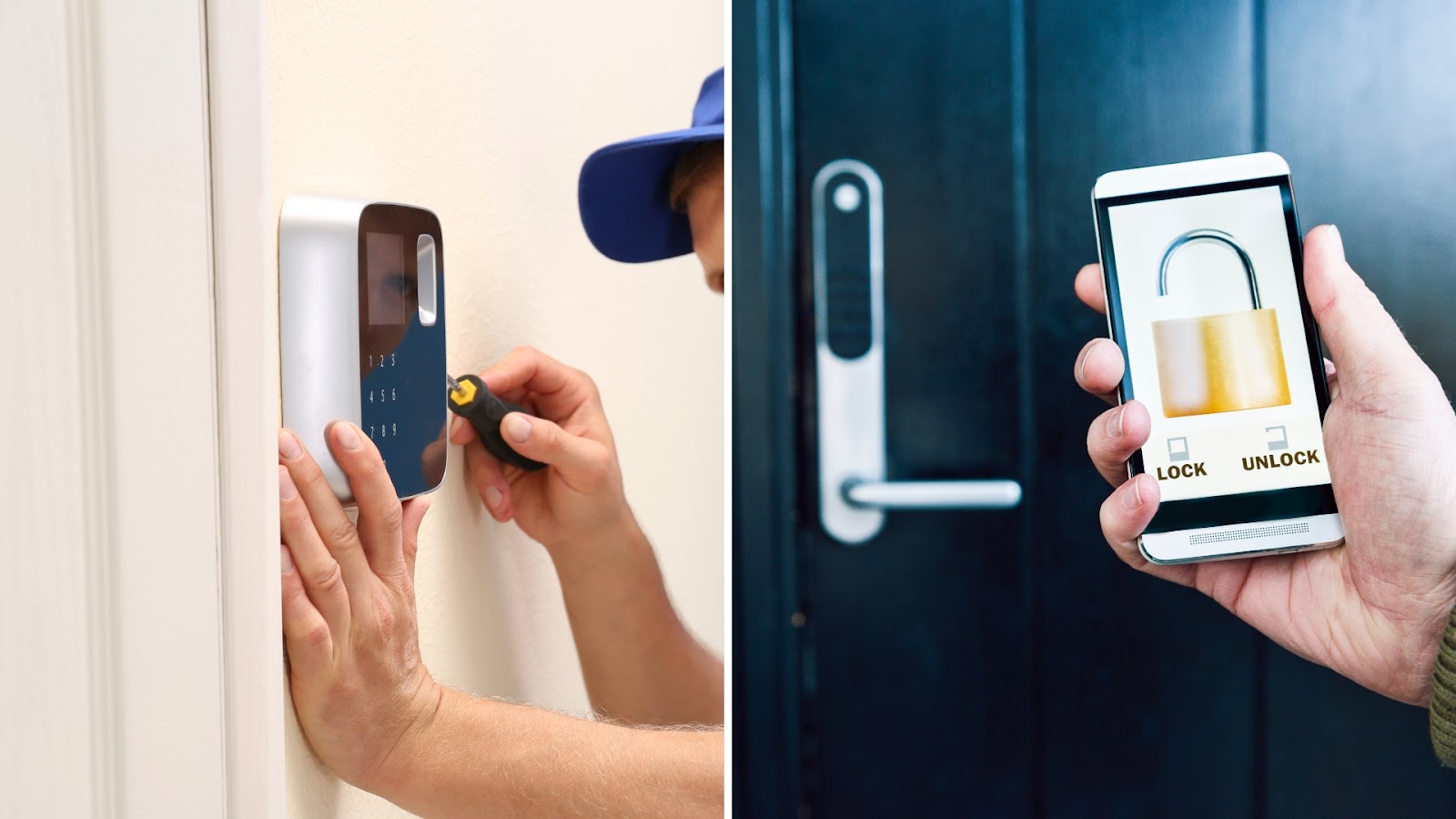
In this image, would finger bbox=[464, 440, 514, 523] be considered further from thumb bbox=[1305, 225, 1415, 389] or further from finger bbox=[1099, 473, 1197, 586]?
thumb bbox=[1305, 225, 1415, 389]

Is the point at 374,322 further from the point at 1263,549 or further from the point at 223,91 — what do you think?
→ the point at 1263,549

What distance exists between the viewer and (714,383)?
39 centimetres

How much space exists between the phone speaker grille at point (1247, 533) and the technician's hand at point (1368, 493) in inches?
1.2

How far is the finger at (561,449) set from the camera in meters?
0.30

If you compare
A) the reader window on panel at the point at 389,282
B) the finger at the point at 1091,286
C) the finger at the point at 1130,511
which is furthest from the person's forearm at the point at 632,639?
the finger at the point at 1091,286

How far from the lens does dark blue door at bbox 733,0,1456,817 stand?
0.74m

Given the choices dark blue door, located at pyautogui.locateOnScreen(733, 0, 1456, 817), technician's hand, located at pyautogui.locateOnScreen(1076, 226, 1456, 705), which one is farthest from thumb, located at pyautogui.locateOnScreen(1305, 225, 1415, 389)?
dark blue door, located at pyautogui.locateOnScreen(733, 0, 1456, 817)

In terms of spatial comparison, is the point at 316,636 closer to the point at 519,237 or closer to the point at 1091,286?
the point at 519,237

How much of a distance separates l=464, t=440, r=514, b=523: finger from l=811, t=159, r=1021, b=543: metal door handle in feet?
1.74

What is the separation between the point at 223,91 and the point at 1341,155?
86 centimetres

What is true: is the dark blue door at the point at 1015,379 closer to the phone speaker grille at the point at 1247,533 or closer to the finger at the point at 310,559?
the phone speaker grille at the point at 1247,533

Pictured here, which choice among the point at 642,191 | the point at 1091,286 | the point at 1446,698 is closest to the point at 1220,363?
the point at 1091,286

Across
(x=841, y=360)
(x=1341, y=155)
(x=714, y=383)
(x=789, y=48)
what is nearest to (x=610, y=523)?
(x=714, y=383)

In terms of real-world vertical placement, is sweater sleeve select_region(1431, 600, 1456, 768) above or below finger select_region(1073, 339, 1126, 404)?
below
